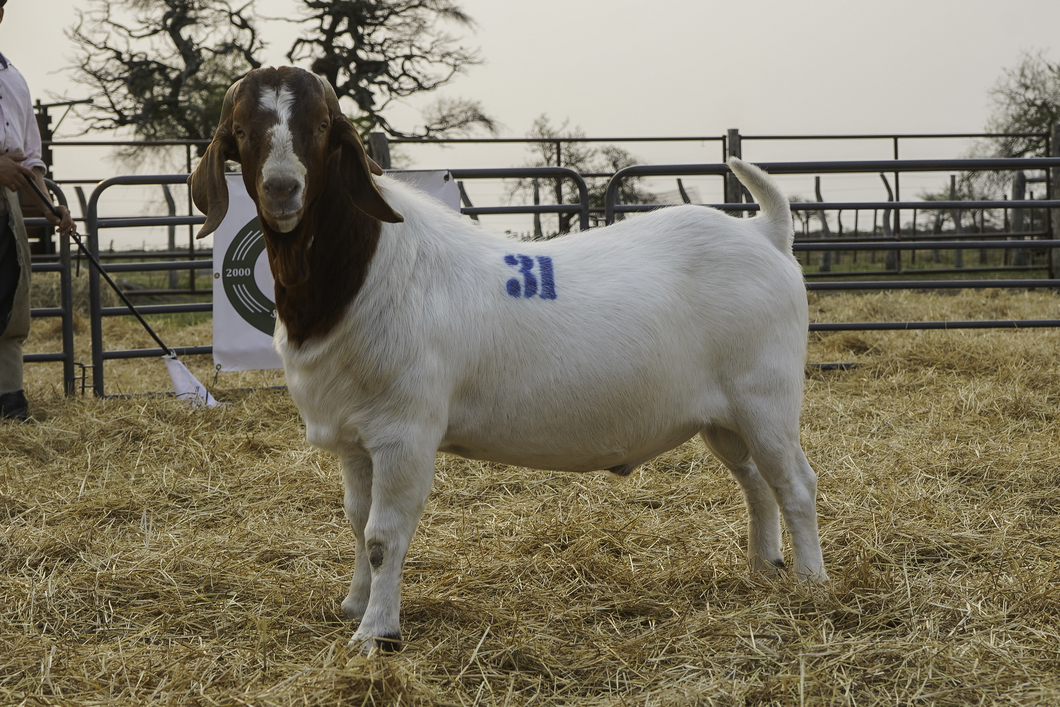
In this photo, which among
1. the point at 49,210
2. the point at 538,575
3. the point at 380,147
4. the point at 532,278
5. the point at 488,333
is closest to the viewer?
the point at 488,333

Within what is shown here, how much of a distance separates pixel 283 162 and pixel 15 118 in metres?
3.41

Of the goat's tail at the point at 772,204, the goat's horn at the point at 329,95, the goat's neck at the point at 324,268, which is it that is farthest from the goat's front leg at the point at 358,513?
the goat's tail at the point at 772,204

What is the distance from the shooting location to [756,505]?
277cm

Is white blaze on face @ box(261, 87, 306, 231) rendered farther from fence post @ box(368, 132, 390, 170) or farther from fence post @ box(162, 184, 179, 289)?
fence post @ box(162, 184, 179, 289)

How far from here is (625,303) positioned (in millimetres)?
2414

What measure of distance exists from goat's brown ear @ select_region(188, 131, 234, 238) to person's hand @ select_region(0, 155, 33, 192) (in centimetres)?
286

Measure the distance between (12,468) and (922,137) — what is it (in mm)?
12233

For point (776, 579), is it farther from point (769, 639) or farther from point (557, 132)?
point (557, 132)

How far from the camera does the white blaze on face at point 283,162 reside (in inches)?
76.9

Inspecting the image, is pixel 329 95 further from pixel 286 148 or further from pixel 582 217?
pixel 582 217

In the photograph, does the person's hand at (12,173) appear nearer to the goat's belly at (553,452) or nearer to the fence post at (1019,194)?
the goat's belly at (553,452)

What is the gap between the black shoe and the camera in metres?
4.87

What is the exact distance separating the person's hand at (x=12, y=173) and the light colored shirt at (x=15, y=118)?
0.04m

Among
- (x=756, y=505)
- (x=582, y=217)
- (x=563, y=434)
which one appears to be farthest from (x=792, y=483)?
(x=582, y=217)
